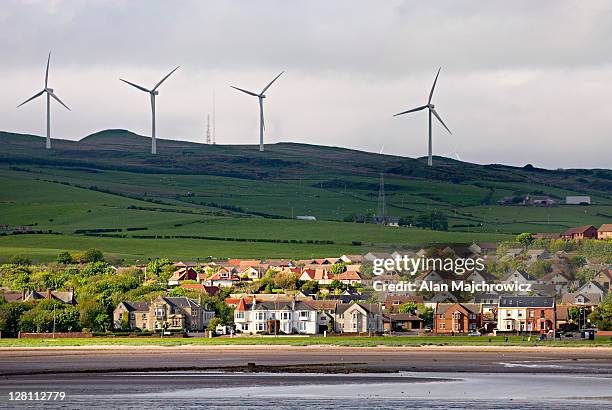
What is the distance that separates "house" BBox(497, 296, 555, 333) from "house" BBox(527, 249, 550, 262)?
19613mm

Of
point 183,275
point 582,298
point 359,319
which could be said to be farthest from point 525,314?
point 183,275

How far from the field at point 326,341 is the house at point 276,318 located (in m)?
9.82

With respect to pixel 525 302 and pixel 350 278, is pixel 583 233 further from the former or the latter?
pixel 525 302

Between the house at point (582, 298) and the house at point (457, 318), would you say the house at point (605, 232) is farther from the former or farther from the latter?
the house at point (457, 318)

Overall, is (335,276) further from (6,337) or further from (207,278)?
(6,337)

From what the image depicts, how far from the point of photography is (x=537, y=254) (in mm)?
143625

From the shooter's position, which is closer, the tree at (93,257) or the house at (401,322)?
the house at (401,322)

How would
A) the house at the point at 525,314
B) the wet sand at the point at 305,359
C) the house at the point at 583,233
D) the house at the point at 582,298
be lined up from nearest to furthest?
1. the wet sand at the point at 305,359
2. the house at the point at 525,314
3. the house at the point at 582,298
4. the house at the point at 583,233

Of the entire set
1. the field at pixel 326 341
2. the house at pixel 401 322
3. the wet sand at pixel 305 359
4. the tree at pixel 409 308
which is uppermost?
the tree at pixel 409 308

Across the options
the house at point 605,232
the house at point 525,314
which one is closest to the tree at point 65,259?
the house at point 605,232

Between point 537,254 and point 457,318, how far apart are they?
88.4 ft

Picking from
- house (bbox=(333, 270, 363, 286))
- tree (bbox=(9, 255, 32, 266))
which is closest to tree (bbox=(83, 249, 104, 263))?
tree (bbox=(9, 255, 32, 266))

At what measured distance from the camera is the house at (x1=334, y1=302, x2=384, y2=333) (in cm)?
12112

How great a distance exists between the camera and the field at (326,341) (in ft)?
335
